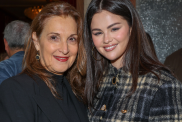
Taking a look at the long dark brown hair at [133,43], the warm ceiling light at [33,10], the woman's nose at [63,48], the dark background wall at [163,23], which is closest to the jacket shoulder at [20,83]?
the woman's nose at [63,48]

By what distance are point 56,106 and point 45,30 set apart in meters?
0.59

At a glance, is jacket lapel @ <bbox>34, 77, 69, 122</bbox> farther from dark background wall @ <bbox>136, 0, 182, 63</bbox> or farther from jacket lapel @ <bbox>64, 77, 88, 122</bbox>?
dark background wall @ <bbox>136, 0, 182, 63</bbox>

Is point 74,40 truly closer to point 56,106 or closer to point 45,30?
point 45,30

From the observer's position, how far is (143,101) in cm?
137

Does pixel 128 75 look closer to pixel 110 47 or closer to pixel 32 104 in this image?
pixel 110 47

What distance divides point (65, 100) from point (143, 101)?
629 mm

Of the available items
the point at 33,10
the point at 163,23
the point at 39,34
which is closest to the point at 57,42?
the point at 39,34

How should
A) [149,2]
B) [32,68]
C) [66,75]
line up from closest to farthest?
[32,68]
[66,75]
[149,2]

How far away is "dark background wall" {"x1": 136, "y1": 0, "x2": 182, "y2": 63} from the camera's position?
10.1 feet

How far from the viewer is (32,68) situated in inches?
63.0

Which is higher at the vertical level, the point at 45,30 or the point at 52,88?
the point at 45,30

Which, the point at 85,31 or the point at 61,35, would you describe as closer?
the point at 61,35

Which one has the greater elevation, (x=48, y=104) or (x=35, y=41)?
(x=35, y=41)

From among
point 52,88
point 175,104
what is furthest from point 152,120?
point 52,88
